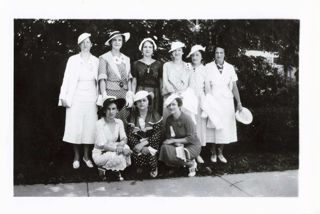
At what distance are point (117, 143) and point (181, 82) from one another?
104 cm

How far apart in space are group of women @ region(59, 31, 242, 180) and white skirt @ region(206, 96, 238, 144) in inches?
0.5

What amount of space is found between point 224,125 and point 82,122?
5.52 feet

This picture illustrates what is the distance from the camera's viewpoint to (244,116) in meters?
6.50

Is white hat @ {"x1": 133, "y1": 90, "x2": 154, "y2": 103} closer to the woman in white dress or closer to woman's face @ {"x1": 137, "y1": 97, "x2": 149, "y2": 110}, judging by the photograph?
woman's face @ {"x1": 137, "y1": 97, "x2": 149, "y2": 110}

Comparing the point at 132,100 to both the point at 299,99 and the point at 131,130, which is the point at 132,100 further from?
the point at 299,99

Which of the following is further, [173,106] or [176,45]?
[176,45]

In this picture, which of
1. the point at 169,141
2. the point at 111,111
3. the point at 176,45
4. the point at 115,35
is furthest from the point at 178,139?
the point at 115,35

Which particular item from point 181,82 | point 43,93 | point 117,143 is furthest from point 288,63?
point 43,93

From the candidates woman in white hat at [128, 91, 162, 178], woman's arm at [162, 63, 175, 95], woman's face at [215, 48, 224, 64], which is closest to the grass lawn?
woman in white hat at [128, 91, 162, 178]

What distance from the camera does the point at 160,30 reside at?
6352mm

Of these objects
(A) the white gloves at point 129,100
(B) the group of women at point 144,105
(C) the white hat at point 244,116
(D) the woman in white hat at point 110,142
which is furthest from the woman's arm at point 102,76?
(C) the white hat at point 244,116

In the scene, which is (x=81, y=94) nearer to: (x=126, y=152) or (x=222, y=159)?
(x=126, y=152)

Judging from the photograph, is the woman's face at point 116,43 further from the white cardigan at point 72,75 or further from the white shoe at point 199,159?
the white shoe at point 199,159
